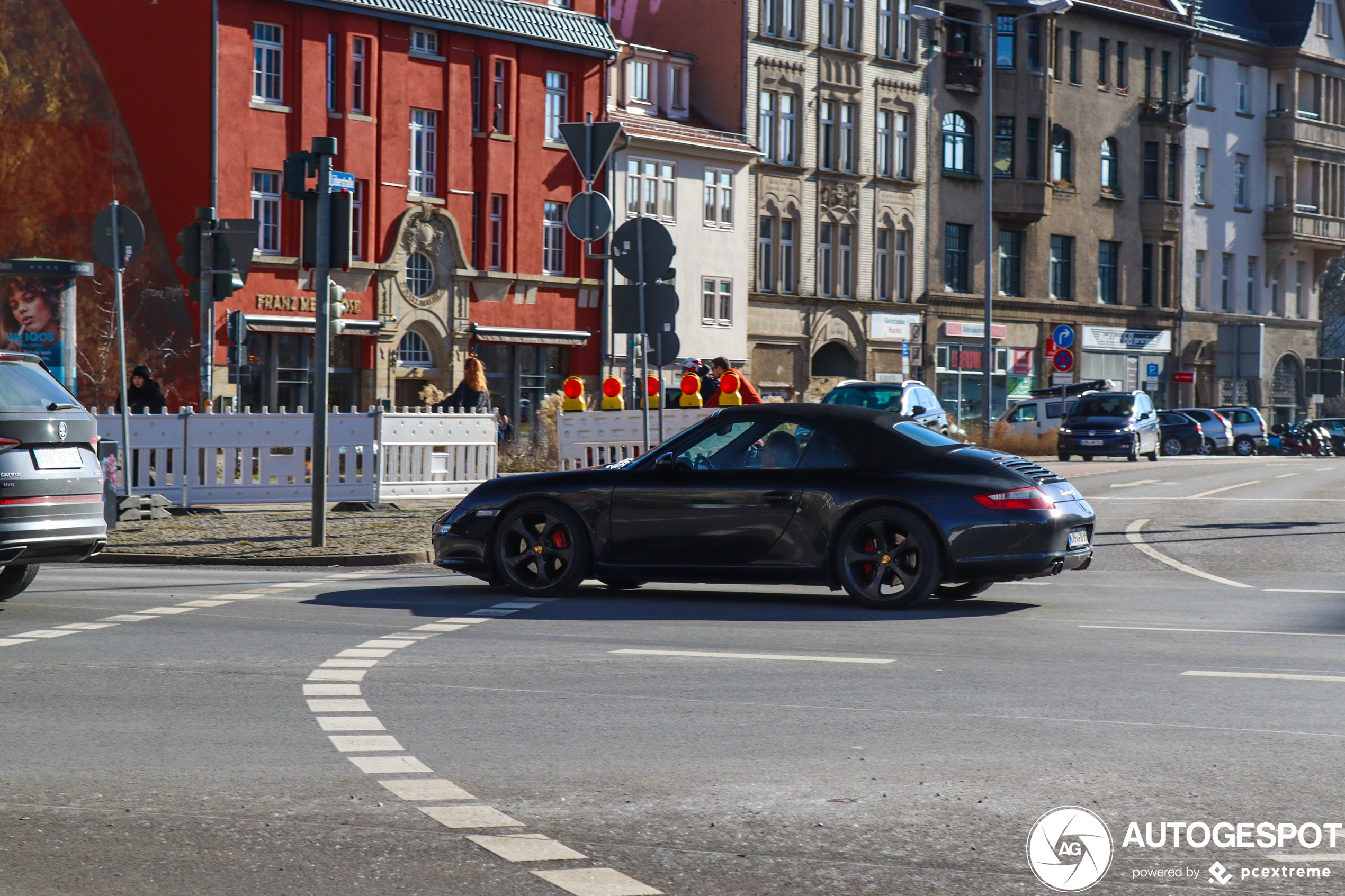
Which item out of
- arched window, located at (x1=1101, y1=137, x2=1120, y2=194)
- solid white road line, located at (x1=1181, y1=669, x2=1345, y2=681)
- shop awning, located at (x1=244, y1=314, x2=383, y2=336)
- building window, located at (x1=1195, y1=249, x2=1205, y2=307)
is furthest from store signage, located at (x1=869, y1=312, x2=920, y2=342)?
solid white road line, located at (x1=1181, y1=669, x2=1345, y2=681)

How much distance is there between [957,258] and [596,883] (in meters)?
60.8

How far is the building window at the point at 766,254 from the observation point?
5759cm

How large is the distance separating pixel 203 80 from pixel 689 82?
1909cm

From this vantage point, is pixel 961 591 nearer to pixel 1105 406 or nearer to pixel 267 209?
pixel 267 209

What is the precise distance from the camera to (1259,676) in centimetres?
945

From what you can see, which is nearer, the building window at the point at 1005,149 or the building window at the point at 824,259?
the building window at the point at 824,259

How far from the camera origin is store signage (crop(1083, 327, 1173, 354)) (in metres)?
69.1

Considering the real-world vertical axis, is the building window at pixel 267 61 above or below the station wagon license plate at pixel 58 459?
above

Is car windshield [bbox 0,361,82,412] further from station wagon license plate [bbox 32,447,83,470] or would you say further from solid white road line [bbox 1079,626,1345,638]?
solid white road line [bbox 1079,626,1345,638]

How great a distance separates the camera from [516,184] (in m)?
49.4

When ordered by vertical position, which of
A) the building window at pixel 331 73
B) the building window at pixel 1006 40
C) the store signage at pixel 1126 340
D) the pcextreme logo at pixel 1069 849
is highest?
the building window at pixel 1006 40

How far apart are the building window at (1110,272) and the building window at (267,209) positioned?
35.1 meters

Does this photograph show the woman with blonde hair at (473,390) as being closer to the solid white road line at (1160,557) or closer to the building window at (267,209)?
the solid white road line at (1160,557)

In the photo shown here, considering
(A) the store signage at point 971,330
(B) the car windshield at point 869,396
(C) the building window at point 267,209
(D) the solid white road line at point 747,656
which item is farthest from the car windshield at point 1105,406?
(D) the solid white road line at point 747,656
